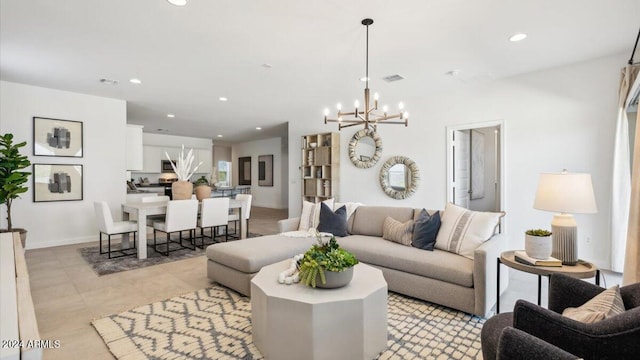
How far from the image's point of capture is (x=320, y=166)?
702 centimetres

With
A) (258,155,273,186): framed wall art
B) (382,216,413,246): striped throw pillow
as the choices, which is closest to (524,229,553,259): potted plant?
(382,216,413,246): striped throw pillow

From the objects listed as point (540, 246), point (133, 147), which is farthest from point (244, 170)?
point (540, 246)

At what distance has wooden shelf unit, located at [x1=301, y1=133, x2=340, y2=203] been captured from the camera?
6.67 metres

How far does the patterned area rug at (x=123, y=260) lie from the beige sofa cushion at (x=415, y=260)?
2.56 m

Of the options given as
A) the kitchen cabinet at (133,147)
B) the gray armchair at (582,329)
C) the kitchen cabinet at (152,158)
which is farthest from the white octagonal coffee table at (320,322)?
the kitchen cabinet at (152,158)

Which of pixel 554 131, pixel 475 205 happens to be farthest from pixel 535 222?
pixel 475 205

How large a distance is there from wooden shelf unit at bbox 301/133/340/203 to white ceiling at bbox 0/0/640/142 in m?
1.67

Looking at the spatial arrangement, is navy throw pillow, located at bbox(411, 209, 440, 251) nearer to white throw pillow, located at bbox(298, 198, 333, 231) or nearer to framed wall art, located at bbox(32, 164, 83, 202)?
white throw pillow, located at bbox(298, 198, 333, 231)

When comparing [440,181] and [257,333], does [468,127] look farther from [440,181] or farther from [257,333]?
[257,333]

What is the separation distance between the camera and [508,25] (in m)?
2.89

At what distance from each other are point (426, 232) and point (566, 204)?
1.27 meters

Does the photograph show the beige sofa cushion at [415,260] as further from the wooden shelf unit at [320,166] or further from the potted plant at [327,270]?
the wooden shelf unit at [320,166]

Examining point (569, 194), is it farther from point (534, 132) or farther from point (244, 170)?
point (244, 170)

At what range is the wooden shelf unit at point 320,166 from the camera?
6.67 m
